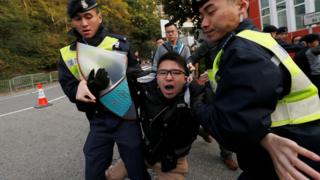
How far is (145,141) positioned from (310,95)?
55.4 inches

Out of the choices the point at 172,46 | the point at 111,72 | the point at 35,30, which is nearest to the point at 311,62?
the point at 172,46

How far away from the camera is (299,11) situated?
648 inches

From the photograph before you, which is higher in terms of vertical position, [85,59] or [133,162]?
[85,59]

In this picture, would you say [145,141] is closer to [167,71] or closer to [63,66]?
[167,71]

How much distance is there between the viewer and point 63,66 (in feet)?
7.93

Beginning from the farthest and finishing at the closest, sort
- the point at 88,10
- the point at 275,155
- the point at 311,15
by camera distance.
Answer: the point at 311,15
the point at 88,10
the point at 275,155

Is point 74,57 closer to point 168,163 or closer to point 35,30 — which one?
point 168,163

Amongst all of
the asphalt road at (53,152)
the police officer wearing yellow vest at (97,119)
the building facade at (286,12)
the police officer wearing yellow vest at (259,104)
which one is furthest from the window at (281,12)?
the police officer wearing yellow vest at (259,104)

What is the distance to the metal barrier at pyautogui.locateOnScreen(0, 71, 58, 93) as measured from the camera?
17.5m

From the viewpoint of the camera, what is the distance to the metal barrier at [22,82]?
1755cm

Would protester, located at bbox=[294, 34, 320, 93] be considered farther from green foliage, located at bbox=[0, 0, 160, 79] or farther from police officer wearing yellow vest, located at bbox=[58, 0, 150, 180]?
green foliage, located at bbox=[0, 0, 160, 79]

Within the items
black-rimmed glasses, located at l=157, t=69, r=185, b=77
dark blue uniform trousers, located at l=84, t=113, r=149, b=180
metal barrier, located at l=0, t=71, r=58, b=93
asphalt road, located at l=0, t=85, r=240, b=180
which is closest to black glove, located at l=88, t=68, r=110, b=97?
dark blue uniform trousers, located at l=84, t=113, r=149, b=180

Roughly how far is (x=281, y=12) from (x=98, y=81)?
59.2ft

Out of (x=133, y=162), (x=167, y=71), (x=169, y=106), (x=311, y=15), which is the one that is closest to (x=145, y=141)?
(x=133, y=162)
